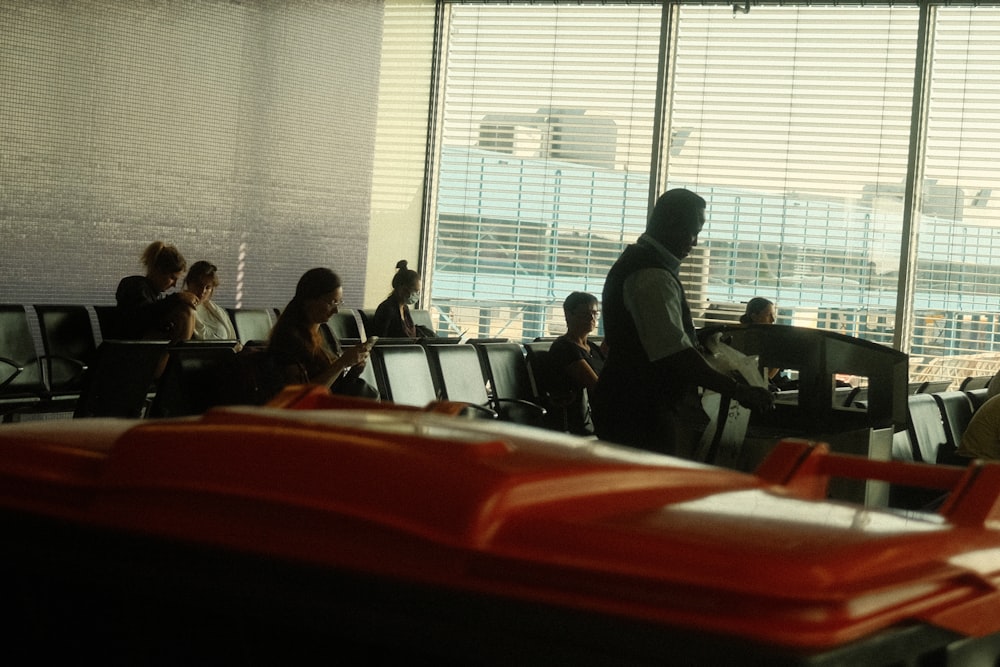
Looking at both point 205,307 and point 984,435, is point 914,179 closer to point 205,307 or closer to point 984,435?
point 984,435

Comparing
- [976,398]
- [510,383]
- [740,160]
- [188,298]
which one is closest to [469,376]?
[510,383]

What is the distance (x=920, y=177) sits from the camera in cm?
1010

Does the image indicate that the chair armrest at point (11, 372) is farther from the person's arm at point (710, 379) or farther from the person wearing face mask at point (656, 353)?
the person's arm at point (710, 379)

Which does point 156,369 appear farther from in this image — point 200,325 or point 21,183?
point 21,183

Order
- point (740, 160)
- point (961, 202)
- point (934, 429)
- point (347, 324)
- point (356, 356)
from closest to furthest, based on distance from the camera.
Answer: point (356, 356) < point (934, 429) < point (347, 324) < point (961, 202) < point (740, 160)

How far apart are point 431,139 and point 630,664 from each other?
11314 millimetres

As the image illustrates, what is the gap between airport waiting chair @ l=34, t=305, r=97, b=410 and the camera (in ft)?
22.5

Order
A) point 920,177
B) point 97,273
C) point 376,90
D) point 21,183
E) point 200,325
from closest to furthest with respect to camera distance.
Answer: point 200,325 < point 21,183 < point 97,273 < point 920,177 < point 376,90

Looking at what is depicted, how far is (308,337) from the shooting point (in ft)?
15.9

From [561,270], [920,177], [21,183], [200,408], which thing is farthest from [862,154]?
[200,408]

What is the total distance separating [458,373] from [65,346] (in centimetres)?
240

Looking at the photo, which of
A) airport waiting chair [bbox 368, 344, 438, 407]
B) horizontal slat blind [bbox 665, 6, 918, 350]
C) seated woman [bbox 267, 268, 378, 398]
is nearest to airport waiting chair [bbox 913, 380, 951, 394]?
horizontal slat blind [bbox 665, 6, 918, 350]

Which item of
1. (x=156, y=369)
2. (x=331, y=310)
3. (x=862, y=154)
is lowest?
(x=156, y=369)

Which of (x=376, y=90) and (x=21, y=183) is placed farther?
(x=376, y=90)
